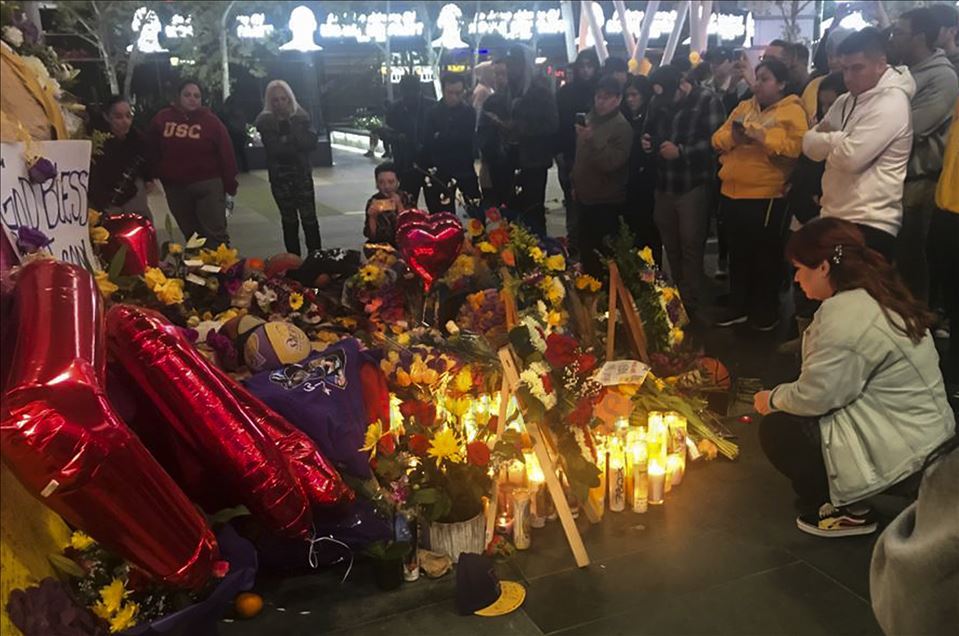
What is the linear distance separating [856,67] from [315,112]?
67.5 feet

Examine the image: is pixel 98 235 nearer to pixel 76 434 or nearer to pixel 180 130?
pixel 76 434

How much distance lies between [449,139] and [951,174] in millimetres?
3975

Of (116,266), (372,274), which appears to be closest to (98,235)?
(116,266)

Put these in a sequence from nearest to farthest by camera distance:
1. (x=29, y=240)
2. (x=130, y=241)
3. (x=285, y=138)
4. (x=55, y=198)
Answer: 1. (x=29, y=240)
2. (x=55, y=198)
3. (x=130, y=241)
4. (x=285, y=138)

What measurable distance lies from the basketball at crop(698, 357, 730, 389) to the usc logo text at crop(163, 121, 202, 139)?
154 inches

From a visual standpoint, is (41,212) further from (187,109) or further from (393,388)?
(187,109)

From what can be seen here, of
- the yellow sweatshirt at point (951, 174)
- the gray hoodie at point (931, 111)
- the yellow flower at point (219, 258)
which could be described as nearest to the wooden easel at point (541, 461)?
the yellow flower at point (219, 258)

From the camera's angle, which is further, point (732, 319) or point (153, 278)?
point (732, 319)

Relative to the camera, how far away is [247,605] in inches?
97.7

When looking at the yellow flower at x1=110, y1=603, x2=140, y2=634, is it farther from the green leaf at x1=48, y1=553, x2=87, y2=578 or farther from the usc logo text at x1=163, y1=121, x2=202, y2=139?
the usc logo text at x1=163, y1=121, x2=202, y2=139

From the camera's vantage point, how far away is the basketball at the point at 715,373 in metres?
3.68

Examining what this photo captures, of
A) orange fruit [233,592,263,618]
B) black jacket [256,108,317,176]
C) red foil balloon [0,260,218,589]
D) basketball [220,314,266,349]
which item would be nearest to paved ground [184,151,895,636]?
orange fruit [233,592,263,618]

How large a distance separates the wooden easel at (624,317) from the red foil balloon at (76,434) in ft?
7.15

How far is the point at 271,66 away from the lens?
76.3 ft
